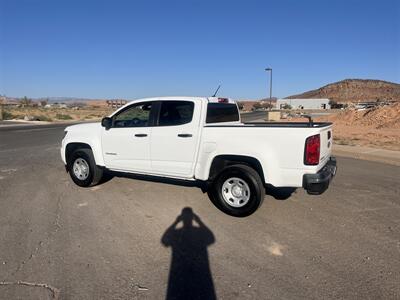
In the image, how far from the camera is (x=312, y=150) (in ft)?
17.4

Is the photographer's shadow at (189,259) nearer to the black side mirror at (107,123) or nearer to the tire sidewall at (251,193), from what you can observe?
the tire sidewall at (251,193)

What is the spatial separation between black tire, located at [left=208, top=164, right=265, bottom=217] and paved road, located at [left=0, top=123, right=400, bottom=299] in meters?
0.15

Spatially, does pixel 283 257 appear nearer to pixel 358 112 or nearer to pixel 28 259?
pixel 28 259

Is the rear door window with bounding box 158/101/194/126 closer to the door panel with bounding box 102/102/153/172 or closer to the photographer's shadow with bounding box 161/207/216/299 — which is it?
the door panel with bounding box 102/102/153/172

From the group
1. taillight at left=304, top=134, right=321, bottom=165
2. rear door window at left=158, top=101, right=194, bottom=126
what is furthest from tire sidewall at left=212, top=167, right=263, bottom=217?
rear door window at left=158, top=101, right=194, bottom=126

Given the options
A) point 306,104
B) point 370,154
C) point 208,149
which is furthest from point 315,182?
point 306,104

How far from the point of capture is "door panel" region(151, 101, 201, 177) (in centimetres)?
630

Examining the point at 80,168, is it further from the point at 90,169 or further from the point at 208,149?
the point at 208,149

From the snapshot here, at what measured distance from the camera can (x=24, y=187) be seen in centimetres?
771

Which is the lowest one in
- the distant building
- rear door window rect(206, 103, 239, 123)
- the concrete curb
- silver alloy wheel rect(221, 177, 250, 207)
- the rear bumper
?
the distant building

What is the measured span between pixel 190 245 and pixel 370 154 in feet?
33.5

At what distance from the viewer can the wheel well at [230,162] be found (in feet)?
18.8

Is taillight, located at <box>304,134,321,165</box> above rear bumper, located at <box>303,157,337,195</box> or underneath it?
above

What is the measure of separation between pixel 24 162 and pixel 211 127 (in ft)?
24.2
